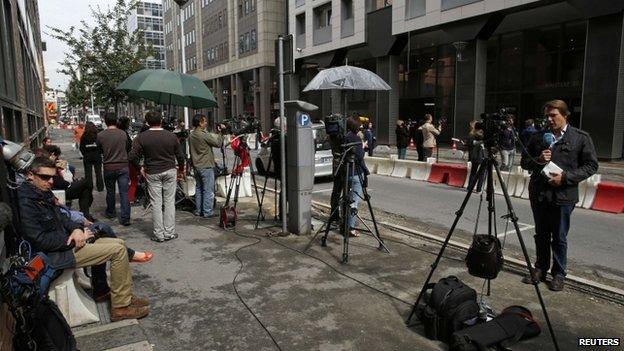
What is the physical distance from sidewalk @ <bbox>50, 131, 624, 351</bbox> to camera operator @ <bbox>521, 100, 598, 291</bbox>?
0.52 meters

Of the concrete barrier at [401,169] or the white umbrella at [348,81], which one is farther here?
the concrete barrier at [401,169]

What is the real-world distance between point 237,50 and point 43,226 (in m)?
48.1

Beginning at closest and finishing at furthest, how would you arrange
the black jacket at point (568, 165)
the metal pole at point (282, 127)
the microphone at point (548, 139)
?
the black jacket at point (568, 165) < the microphone at point (548, 139) < the metal pole at point (282, 127)

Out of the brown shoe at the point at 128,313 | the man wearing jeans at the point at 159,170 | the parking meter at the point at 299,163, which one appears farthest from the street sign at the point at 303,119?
the brown shoe at the point at 128,313

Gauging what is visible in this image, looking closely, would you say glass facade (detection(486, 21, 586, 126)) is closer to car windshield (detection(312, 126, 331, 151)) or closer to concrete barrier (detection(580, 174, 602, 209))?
concrete barrier (detection(580, 174, 602, 209))

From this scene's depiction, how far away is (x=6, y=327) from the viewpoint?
284cm

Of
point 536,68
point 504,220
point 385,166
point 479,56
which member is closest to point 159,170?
point 504,220

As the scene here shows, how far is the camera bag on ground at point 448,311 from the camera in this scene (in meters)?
3.65

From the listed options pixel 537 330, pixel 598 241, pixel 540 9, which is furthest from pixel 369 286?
pixel 540 9

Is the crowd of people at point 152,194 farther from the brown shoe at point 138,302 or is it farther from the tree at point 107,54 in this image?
the tree at point 107,54

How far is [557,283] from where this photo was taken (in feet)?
15.8

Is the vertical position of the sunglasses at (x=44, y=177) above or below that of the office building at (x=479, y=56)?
below

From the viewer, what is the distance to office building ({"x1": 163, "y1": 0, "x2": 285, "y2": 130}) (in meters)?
43.8

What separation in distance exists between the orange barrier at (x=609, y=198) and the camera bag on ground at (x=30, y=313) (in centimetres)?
981
